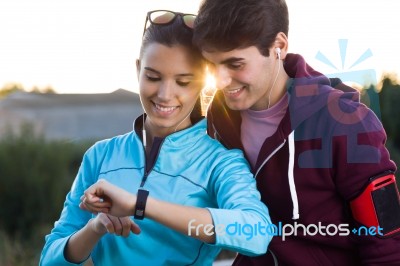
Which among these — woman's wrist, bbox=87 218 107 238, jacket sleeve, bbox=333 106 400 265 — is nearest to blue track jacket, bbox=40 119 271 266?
woman's wrist, bbox=87 218 107 238

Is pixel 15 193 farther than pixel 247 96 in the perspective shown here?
Yes

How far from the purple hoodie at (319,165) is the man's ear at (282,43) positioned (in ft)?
0.31

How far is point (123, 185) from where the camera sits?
2094 millimetres

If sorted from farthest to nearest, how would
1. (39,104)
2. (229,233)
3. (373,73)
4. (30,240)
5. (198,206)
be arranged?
1. (39,104)
2. (30,240)
3. (373,73)
4. (198,206)
5. (229,233)

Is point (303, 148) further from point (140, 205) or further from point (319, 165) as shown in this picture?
point (140, 205)

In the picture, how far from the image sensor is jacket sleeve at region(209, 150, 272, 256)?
188 cm

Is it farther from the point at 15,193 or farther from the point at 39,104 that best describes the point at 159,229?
the point at 39,104

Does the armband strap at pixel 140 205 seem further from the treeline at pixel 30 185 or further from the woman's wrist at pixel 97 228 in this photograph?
the treeline at pixel 30 185

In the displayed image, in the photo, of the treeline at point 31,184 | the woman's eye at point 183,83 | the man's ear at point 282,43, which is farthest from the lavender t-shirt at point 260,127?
the treeline at point 31,184

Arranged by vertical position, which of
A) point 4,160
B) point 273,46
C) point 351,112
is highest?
point 273,46

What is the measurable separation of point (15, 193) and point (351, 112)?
14.9ft

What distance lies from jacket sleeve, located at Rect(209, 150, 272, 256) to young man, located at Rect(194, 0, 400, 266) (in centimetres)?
19

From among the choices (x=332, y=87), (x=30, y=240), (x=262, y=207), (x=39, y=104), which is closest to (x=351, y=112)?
(x=332, y=87)

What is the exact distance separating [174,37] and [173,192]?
0.44 metres
